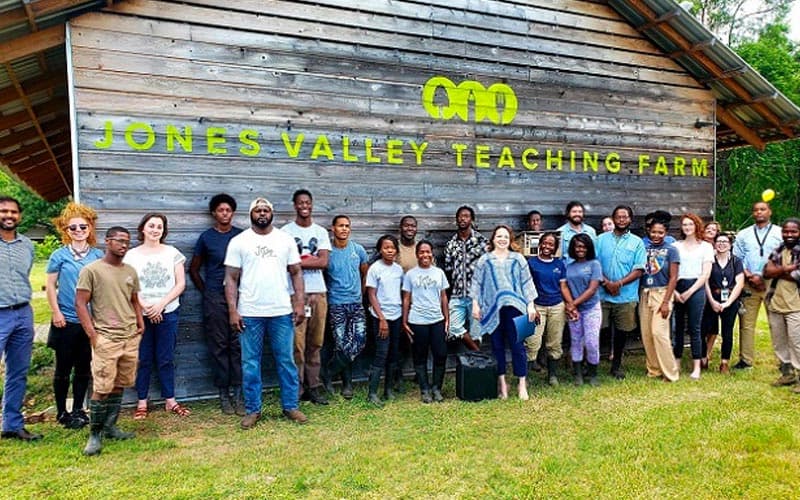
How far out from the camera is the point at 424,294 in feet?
18.4

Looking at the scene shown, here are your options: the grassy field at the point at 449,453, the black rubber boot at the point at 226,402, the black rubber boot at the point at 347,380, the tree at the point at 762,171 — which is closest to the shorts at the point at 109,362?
the grassy field at the point at 449,453

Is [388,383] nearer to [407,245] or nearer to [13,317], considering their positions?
[407,245]

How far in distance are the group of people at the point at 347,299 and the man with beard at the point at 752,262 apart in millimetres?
23

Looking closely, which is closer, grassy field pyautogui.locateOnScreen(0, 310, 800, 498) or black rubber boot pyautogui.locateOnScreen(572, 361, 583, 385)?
grassy field pyautogui.locateOnScreen(0, 310, 800, 498)

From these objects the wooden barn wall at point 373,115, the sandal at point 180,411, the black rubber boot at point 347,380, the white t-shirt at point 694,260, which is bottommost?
the sandal at point 180,411

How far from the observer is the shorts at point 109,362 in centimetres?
422

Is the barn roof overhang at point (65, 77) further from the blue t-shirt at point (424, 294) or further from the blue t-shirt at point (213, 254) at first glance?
the blue t-shirt at point (424, 294)

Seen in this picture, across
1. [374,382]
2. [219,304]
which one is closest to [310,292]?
[219,304]

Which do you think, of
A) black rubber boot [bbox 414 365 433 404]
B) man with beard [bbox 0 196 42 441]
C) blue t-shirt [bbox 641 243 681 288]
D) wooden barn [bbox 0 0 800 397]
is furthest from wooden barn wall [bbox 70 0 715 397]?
black rubber boot [bbox 414 365 433 404]

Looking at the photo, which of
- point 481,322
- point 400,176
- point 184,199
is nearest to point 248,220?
point 184,199

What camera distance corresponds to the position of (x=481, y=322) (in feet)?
19.2

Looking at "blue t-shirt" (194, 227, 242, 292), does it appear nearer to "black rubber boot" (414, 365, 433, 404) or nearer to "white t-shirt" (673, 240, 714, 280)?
"black rubber boot" (414, 365, 433, 404)

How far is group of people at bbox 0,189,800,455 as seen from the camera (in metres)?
4.52

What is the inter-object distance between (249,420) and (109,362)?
4.24 ft
